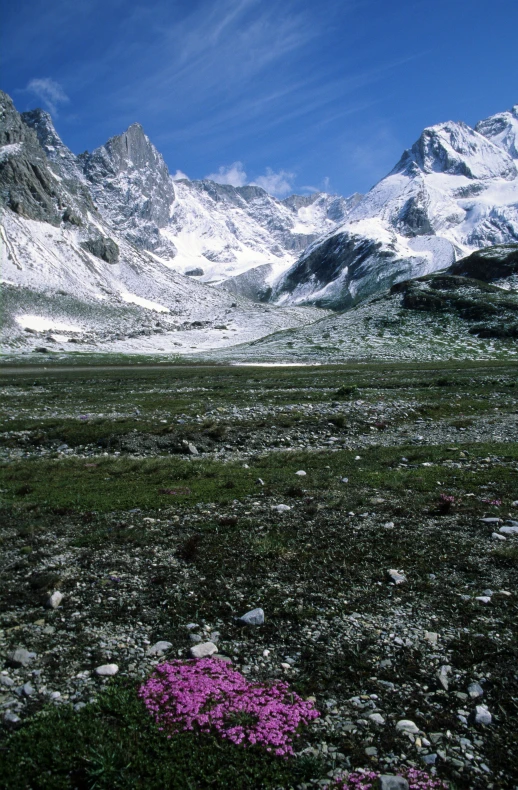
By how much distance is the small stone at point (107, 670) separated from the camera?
6.45 m

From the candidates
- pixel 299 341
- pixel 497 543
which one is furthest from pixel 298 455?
pixel 299 341

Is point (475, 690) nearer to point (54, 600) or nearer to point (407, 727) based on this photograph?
point (407, 727)

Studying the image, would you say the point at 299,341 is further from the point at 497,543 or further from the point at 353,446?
the point at 497,543

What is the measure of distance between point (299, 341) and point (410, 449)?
402ft

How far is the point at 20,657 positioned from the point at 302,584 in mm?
5015

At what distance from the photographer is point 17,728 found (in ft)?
18.2

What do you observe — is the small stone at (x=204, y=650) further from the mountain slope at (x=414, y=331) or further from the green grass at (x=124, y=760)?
the mountain slope at (x=414, y=331)

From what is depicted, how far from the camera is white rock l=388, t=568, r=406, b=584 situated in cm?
904

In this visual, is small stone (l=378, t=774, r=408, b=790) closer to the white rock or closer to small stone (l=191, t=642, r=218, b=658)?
small stone (l=191, t=642, r=218, b=658)

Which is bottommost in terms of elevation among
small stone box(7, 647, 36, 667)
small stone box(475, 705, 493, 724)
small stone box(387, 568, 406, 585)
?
small stone box(387, 568, 406, 585)

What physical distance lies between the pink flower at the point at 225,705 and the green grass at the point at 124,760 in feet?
0.50

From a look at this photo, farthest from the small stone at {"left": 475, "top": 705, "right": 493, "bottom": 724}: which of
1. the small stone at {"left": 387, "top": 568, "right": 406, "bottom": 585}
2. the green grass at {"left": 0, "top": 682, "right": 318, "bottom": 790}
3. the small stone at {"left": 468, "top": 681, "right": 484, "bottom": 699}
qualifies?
the small stone at {"left": 387, "top": 568, "right": 406, "bottom": 585}

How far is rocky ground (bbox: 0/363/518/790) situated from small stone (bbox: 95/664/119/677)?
0.04 metres

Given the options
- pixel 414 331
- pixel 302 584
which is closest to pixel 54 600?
pixel 302 584
